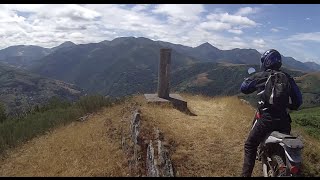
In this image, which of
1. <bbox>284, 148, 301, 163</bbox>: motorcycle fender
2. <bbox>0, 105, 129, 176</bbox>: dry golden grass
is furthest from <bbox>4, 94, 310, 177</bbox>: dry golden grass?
<bbox>284, 148, 301, 163</bbox>: motorcycle fender

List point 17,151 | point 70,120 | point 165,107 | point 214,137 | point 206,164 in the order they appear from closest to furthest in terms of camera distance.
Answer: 1. point 206,164
2. point 214,137
3. point 165,107
4. point 17,151
5. point 70,120

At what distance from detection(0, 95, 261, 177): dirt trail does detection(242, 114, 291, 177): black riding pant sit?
172 cm

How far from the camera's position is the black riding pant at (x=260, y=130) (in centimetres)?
656

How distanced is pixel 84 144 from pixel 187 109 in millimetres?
5167

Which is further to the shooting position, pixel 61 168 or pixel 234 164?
pixel 61 168

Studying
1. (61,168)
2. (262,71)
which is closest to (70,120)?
(61,168)

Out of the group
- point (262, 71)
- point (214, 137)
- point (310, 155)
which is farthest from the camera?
point (214, 137)

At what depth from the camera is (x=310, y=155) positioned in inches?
379

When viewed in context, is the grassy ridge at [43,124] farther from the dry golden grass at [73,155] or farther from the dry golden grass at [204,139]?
the dry golden grass at [204,139]

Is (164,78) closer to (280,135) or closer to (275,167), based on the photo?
(275,167)

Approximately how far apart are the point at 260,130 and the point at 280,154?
55cm

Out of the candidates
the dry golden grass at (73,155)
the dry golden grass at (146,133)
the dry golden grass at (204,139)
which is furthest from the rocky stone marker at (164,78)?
the dry golden grass at (73,155)

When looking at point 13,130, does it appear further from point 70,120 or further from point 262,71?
point 262,71

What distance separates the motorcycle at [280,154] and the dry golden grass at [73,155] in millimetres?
4860
